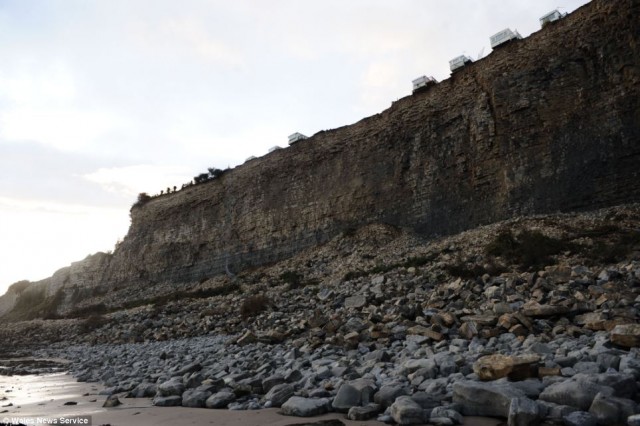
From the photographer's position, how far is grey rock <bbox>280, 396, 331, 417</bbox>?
13.4ft

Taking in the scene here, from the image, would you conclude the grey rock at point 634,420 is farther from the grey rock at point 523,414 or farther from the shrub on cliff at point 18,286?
the shrub on cliff at point 18,286

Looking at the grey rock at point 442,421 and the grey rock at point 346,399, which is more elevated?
the grey rock at point 346,399

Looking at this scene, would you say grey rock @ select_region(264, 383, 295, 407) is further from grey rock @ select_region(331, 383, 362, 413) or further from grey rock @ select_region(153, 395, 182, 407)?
grey rock @ select_region(153, 395, 182, 407)

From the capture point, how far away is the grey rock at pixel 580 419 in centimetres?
305

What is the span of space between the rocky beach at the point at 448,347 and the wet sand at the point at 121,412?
0.55 ft

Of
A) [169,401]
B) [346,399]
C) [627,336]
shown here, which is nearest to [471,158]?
[627,336]

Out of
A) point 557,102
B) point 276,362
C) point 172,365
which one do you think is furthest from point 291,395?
point 557,102

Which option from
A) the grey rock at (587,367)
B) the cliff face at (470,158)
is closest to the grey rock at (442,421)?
the grey rock at (587,367)

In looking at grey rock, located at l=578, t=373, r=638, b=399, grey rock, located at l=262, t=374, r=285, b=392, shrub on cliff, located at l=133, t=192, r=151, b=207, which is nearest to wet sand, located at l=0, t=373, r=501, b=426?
grey rock, located at l=262, t=374, r=285, b=392

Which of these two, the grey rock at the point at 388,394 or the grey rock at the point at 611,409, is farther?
the grey rock at the point at 388,394

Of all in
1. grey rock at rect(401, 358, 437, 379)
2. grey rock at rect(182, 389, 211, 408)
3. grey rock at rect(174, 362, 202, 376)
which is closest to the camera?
grey rock at rect(401, 358, 437, 379)

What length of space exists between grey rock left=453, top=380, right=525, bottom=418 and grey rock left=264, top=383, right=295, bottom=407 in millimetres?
1871

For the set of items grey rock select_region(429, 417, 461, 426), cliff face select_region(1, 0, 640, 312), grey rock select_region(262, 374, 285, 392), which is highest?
cliff face select_region(1, 0, 640, 312)

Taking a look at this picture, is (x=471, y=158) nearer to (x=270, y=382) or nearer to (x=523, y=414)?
(x=270, y=382)
